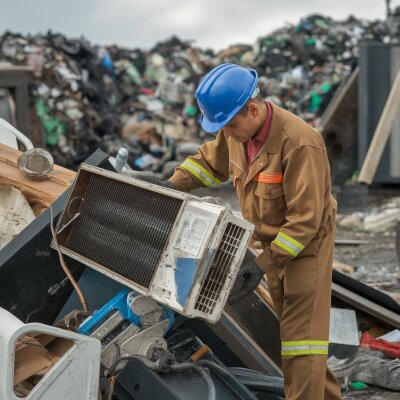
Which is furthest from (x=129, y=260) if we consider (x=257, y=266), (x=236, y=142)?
(x=236, y=142)

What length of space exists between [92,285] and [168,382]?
0.68m

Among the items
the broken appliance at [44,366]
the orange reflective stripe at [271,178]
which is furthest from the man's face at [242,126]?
the broken appliance at [44,366]

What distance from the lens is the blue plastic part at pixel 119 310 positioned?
3420 millimetres

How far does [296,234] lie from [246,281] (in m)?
0.30

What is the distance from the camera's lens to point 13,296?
3.72 m

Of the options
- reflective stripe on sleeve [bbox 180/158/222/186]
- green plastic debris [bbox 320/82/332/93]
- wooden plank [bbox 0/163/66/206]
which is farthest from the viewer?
green plastic debris [bbox 320/82/332/93]

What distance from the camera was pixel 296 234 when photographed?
12.0ft

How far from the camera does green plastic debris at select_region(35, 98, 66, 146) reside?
14.1m

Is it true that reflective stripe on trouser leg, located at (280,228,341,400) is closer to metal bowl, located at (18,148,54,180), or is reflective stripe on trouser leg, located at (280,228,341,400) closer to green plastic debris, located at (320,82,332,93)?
metal bowl, located at (18,148,54,180)

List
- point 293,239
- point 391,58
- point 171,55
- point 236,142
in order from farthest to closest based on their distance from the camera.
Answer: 1. point 171,55
2. point 391,58
3. point 236,142
4. point 293,239

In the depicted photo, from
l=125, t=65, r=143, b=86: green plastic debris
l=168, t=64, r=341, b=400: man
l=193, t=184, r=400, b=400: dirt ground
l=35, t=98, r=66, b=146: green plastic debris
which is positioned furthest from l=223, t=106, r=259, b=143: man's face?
l=125, t=65, r=143, b=86: green plastic debris

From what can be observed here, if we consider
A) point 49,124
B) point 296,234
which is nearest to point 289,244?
point 296,234

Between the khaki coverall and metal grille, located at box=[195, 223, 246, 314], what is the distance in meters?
0.49

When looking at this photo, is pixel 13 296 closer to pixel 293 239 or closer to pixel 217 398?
pixel 217 398
